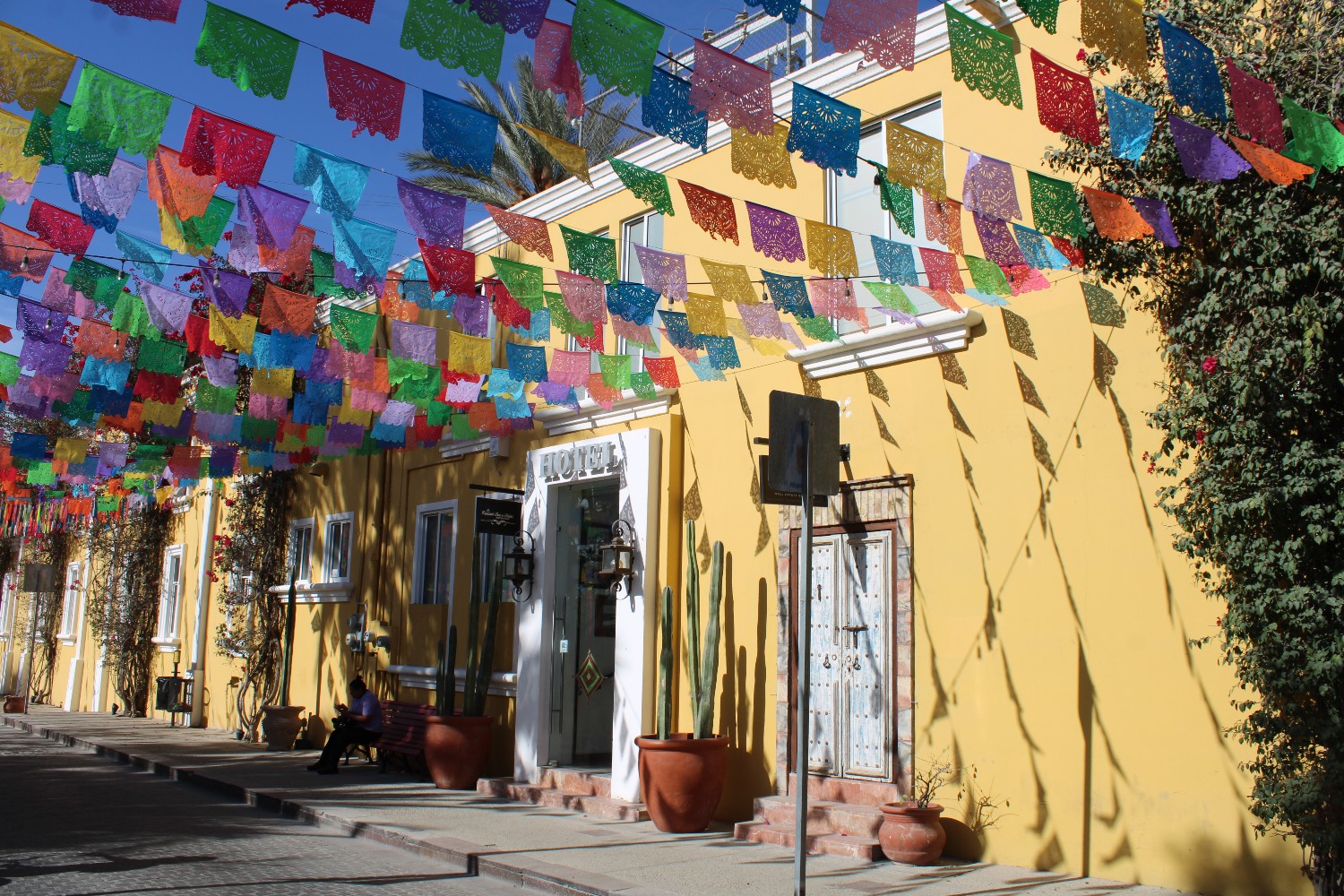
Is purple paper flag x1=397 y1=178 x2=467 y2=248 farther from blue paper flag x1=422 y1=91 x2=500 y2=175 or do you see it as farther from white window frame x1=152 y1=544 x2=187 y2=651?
white window frame x1=152 y1=544 x2=187 y2=651

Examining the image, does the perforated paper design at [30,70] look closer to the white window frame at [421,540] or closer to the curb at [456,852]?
the curb at [456,852]

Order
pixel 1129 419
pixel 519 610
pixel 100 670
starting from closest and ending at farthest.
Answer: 1. pixel 1129 419
2. pixel 519 610
3. pixel 100 670

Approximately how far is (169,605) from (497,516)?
13.6 m

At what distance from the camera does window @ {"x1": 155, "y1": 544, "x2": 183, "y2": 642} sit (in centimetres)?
2230

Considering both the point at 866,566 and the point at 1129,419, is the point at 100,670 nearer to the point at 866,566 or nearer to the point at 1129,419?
the point at 866,566

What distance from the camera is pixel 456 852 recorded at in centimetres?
840

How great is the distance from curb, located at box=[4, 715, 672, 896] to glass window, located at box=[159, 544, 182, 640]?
9729mm

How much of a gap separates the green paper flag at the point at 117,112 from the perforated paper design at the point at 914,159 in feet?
13.6

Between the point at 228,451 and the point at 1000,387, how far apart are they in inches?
452

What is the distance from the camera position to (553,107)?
1942cm

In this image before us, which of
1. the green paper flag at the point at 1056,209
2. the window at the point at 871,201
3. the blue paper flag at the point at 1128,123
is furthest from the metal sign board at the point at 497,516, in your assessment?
the blue paper flag at the point at 1128,123

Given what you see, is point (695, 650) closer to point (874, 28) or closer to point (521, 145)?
point (874, 28)

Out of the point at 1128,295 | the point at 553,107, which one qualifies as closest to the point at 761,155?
the point at 1128,295

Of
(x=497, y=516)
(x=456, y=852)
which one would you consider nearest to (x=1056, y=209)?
(x=456, y=852)
